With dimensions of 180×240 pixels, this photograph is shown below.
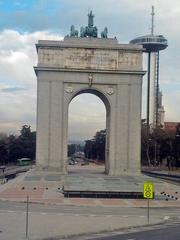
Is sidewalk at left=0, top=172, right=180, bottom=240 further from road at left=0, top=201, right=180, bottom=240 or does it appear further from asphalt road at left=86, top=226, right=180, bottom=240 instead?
asphalt road at left=86, top=226, right=180, bottom=240

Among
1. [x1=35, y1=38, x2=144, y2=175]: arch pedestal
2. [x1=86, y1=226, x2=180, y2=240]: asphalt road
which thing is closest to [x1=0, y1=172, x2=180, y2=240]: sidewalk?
[x1=86, y1=226, x2=180, y2=240]: asphalt road

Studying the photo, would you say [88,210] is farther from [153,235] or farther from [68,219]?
[153,235]

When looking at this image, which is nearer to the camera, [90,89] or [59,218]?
[59,218]

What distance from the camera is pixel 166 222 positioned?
34.1 m

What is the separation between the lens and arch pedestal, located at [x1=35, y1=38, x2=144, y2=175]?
8288 cm

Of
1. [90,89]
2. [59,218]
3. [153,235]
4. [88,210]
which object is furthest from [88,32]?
[153,235]

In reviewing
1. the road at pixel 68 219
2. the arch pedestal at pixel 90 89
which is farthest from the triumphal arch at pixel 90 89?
the road at pixel 68 219

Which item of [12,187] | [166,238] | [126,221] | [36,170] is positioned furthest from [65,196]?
[36,170]

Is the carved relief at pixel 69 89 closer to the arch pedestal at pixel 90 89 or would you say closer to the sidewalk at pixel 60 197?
the arch pedestal at pixel 90 89

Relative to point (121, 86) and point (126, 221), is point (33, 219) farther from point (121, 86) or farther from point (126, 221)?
point (121, 86)

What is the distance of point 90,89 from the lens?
8438cm

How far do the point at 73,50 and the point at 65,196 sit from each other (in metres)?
35.4

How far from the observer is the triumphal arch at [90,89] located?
272 feet

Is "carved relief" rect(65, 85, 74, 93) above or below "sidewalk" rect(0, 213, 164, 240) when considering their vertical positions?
above
